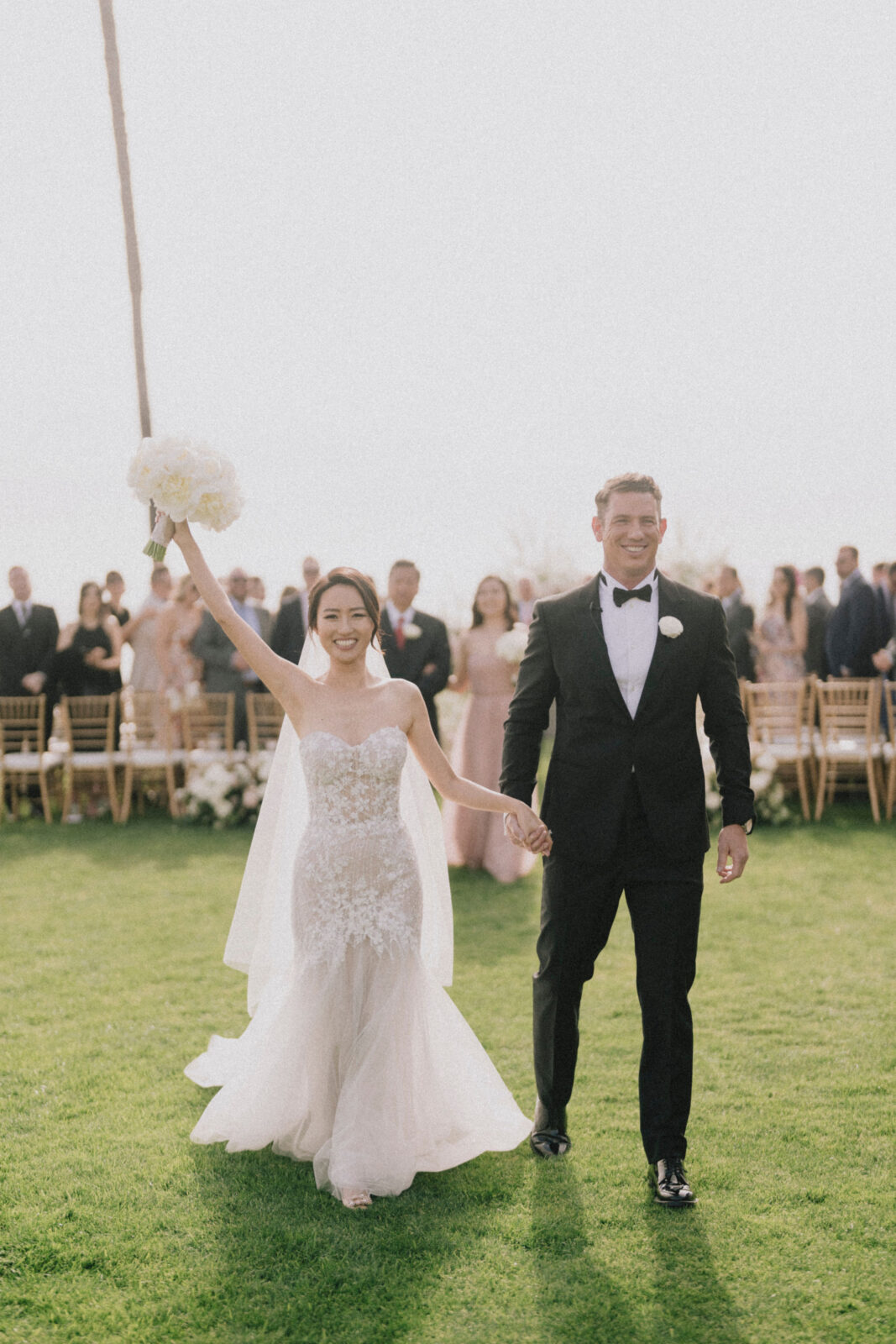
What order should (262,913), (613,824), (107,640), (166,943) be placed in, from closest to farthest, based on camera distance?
(613,824), (262,913), (166,943), (107,640)

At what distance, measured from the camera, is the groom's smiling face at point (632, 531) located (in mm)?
3754

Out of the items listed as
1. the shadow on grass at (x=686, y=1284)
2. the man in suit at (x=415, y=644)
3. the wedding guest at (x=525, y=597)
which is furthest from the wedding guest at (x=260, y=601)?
the shadow on grass at (x=686, y=1284)

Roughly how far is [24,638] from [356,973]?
31.7 feet

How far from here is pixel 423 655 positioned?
9562 millimetres

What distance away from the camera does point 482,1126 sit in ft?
13.4

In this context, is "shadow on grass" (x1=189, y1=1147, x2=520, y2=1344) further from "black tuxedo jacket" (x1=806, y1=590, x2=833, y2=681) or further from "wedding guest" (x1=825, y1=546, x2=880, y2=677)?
"black tuxedo jacket" (x1=806, y1=590, x2=833, y2=681)

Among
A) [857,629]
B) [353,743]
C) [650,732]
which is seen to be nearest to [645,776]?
[650,732]

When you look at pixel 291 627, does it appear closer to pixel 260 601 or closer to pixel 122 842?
pixel 260 601

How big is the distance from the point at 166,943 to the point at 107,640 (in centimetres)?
608

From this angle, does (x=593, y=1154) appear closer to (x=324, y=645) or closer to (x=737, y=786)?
(x=737, y=786)

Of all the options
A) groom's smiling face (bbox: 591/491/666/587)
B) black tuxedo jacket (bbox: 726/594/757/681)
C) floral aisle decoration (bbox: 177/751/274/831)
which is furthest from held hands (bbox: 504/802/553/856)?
black tuxedo jacket (bbox: 726/594/757/681)

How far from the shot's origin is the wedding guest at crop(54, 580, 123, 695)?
490 inches

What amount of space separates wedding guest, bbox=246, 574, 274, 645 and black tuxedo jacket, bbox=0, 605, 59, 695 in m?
2.23

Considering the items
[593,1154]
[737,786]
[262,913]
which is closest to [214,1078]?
[262,913]
